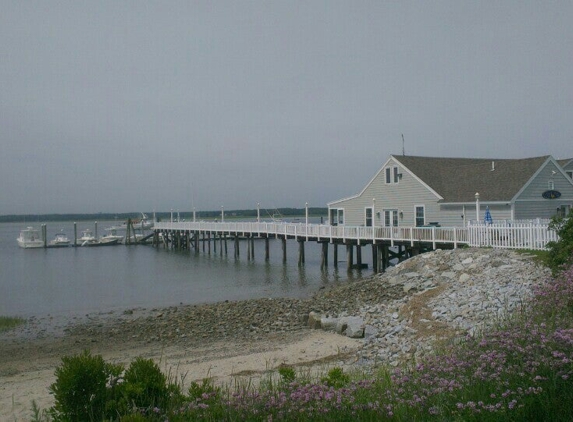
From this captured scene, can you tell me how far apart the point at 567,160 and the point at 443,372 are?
107ft

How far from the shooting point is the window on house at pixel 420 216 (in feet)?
110

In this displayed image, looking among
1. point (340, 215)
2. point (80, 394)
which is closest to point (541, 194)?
point (340, 215)

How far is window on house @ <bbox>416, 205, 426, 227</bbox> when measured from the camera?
33.5 m

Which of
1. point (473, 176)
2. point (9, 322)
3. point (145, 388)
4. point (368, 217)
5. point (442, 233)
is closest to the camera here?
point (145, 388)

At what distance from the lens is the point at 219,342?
1636cm

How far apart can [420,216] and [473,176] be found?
3.78 meters

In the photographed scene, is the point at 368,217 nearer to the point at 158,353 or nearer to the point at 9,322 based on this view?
the point at 9,322

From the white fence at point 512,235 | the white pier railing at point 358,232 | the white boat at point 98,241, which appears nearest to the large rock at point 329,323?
the white fence at point 512,235

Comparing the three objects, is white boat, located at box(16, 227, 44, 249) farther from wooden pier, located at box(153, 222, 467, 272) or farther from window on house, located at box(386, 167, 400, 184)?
window on house, located at box(386, 167, 400, 184)

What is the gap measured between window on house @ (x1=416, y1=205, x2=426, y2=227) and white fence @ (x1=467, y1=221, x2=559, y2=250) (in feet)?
24.4

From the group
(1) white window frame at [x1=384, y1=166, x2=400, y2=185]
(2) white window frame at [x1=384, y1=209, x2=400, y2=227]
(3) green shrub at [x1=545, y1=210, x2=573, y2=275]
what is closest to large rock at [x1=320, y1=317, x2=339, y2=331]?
(3) green shrub at [x1=545, y1=210, x2=573, y2=275]

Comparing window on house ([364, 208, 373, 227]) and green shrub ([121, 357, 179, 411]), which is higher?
window on house ([364, 208, 373, 227])

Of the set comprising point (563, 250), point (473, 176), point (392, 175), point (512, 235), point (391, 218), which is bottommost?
point (512, 235)

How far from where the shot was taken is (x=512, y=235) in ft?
74.6
